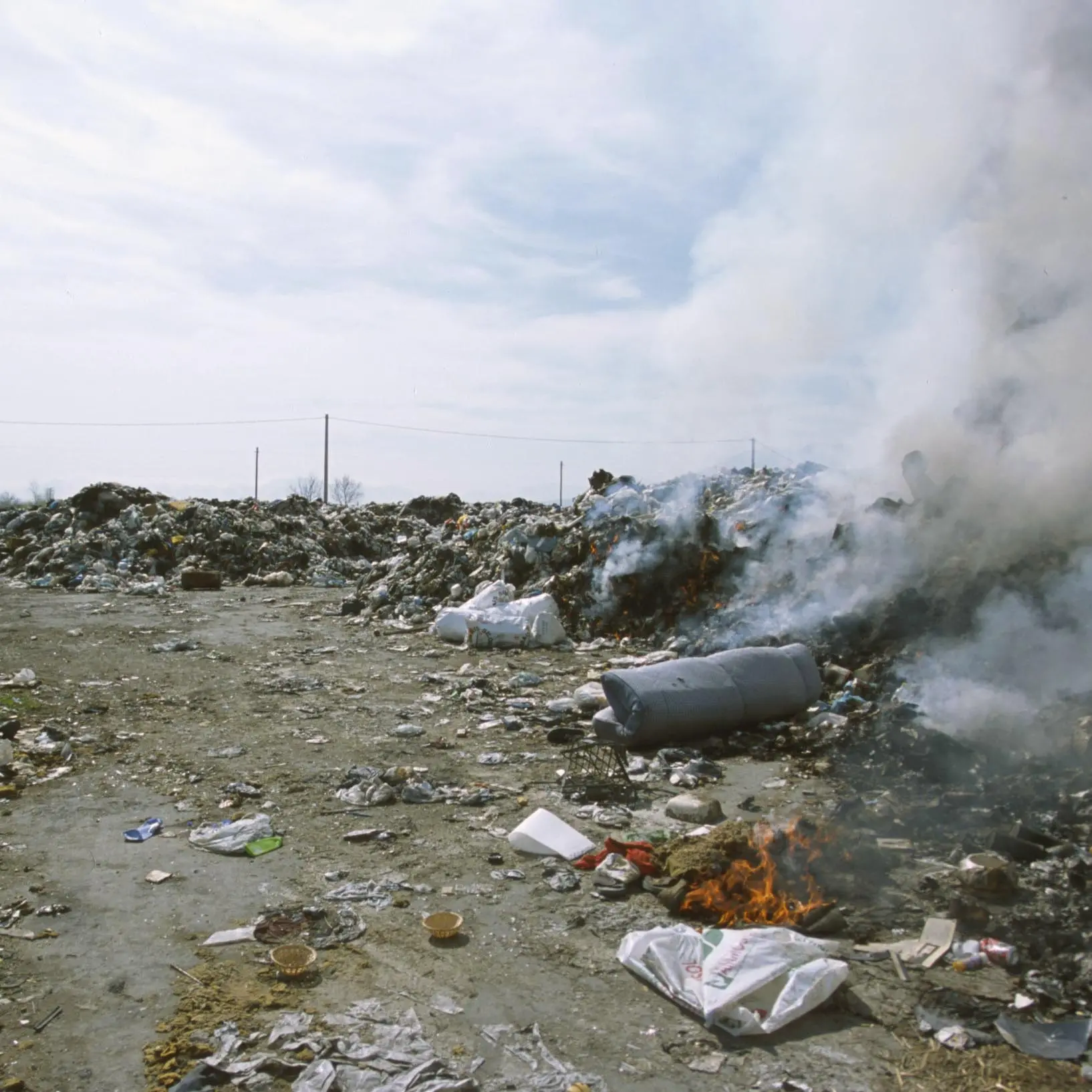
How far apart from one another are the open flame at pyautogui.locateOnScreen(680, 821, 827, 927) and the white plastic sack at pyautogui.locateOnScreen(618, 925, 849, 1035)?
0.36 metres

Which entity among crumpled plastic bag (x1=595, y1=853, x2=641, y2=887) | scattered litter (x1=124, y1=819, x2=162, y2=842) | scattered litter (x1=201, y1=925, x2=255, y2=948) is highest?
crumpled plastic bag (x1=595, y1=853, x2=641, y2=887)

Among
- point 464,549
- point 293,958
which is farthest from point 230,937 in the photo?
point 464,549

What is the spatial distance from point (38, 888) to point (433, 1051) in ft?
7.49

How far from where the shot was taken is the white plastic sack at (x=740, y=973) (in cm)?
289

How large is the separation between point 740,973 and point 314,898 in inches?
77.0

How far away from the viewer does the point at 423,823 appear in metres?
4.89

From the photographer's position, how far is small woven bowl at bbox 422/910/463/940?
352 centimetres

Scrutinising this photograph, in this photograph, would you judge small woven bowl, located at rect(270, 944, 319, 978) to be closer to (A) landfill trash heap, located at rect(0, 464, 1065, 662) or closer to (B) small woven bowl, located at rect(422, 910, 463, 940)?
(B) small woven bowl, located at rect(422, 910, 463, 940)

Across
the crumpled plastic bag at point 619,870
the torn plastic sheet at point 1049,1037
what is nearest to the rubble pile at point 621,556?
the crumpled plastic bag at point 619,870

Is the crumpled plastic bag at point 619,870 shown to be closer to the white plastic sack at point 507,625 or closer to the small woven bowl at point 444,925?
the small woven bowl at point 444,925

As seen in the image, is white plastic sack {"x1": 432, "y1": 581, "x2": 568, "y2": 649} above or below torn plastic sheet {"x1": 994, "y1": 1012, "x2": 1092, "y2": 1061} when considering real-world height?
above

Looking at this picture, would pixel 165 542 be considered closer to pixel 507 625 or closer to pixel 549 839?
pixel 507 625

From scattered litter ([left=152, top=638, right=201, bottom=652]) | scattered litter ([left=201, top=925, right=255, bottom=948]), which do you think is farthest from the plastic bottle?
scattered litter ([left=152, top=638, right=201, bottom=652])

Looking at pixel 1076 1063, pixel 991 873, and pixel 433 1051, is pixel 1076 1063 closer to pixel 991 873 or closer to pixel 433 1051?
pixel 991 873
